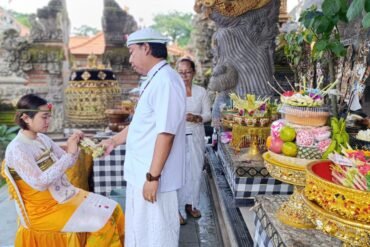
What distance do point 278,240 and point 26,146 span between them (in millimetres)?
1421

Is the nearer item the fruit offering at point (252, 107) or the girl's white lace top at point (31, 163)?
the girl's white lace top at point (31, 163)

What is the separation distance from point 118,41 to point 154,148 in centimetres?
607

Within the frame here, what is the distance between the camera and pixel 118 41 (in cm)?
728

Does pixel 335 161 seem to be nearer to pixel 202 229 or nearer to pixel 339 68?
pixel 202 229

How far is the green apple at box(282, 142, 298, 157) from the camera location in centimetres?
145

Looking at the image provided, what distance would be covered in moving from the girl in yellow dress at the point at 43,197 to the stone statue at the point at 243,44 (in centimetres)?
227

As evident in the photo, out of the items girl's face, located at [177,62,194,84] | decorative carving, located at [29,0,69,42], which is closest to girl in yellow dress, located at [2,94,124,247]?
girl's face, located at [177,62,194,84]

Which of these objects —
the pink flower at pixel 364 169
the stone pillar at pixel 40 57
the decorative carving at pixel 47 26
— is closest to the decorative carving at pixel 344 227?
the pink flower at pixel 364 169

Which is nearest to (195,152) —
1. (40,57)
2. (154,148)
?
(154,148)

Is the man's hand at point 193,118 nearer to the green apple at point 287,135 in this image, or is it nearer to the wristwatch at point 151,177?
the wristwatch at point 151,177

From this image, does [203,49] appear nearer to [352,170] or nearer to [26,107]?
[26,107]

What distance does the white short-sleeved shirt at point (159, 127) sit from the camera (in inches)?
63.8

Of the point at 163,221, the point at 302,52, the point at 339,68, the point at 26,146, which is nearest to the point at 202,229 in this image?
the point at 163,221

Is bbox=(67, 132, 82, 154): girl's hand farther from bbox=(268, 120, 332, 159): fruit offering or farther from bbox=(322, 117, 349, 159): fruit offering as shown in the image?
bbox=(322, 117, 349, 159): fruit offering
